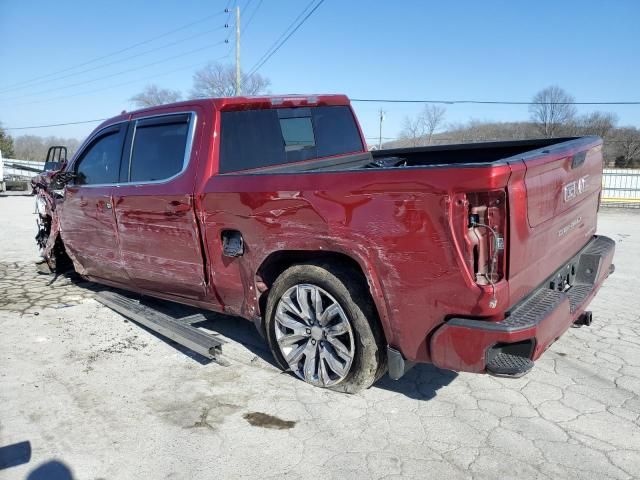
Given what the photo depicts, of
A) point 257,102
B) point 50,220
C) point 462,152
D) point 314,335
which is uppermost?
point 257,102

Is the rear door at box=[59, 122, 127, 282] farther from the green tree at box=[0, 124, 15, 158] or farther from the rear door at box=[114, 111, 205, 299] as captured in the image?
the green tree at box=[0, 124, 15, 158]

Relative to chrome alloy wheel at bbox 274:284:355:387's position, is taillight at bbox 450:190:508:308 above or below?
above

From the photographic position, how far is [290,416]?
3.16 m

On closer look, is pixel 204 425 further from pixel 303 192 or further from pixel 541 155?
pixel 541 155

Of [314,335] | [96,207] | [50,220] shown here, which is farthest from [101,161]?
[314,335]

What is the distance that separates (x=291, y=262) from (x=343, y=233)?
71 centimetres

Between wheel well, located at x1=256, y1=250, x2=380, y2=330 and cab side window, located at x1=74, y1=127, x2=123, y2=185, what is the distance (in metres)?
2.03

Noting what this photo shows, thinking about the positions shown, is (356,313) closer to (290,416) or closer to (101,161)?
(290,416)

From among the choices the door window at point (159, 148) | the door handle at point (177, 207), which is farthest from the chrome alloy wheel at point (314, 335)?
the door window at point (159, 148)

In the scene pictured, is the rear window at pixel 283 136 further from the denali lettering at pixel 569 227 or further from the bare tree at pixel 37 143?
the bare tree at pixel 37 143

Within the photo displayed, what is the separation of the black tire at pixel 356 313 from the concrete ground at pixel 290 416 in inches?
8.3

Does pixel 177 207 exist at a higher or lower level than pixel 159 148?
lower

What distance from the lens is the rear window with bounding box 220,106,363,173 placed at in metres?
3.98

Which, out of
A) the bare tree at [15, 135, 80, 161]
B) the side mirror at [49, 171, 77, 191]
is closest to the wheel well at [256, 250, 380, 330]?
the side mirror at [49, 171, 77, 191]
